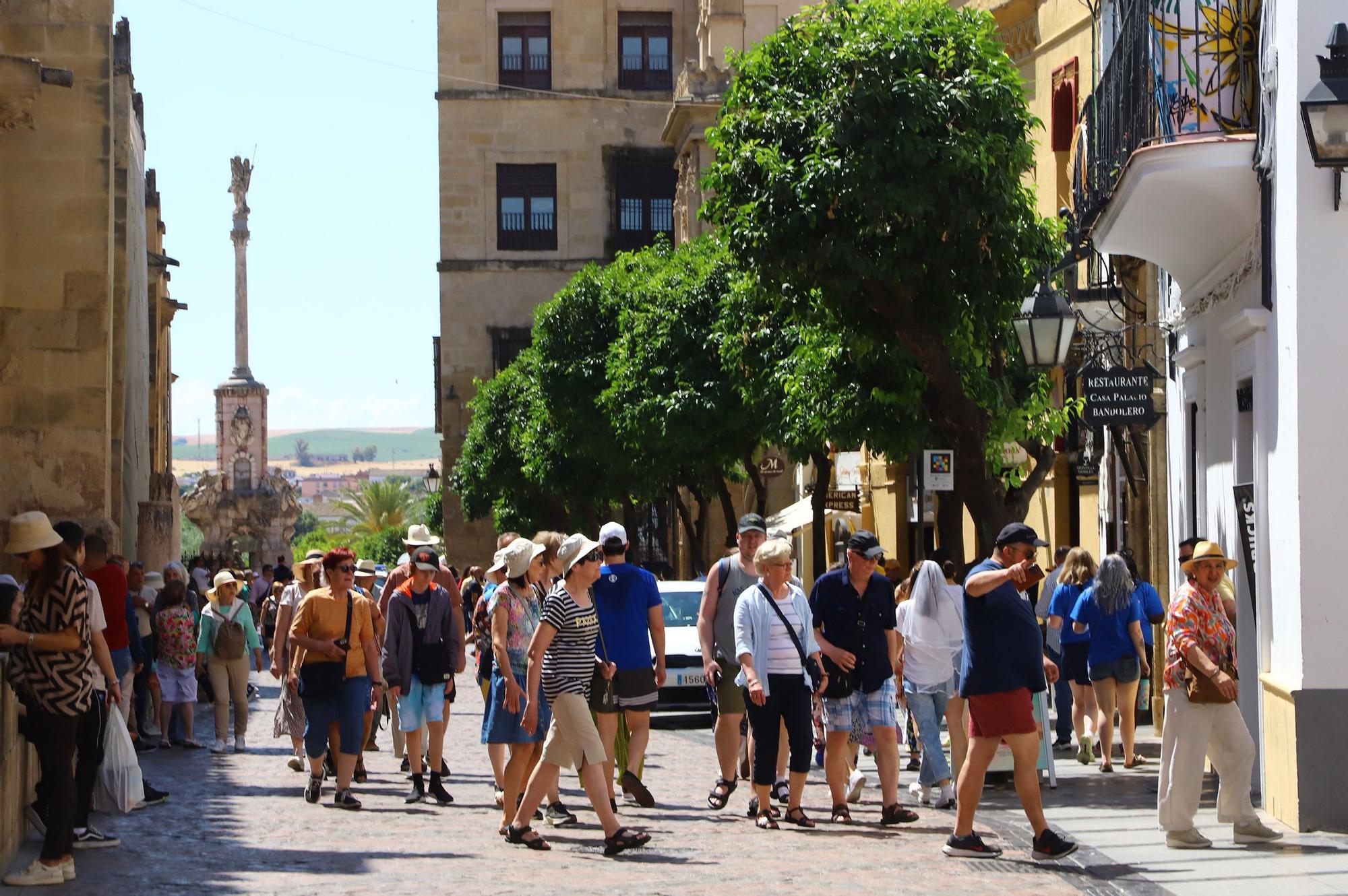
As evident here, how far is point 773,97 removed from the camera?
17125 mm

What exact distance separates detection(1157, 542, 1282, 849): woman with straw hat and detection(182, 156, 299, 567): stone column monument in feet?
249

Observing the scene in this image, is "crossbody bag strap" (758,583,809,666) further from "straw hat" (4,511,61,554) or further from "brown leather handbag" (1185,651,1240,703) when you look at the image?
"straw hat" (4,511,61,554)

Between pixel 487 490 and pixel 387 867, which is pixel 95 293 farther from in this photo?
pixel 487 490

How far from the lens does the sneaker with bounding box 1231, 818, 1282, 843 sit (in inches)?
433

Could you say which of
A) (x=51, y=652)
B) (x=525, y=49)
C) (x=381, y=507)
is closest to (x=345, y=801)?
(x=51, y=652)

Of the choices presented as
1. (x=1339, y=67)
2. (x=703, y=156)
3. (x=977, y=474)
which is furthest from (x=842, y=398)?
(x=703, y=156)

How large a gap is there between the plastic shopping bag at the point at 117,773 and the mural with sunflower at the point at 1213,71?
23.9 feet

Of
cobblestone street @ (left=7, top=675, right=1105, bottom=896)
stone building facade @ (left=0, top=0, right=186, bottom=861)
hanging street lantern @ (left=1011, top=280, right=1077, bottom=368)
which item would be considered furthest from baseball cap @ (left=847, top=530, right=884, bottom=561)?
stone building facade @ (left=0, top=0, right=186, bottom=861)

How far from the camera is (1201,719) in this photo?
442 inches

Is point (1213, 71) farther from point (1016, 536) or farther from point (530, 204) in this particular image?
point (530, 204)

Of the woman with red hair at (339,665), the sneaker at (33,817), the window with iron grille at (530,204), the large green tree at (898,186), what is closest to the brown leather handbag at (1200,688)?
the large green tree at (898,186)

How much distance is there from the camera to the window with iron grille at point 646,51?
61.9m

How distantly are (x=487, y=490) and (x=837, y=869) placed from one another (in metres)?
42.0

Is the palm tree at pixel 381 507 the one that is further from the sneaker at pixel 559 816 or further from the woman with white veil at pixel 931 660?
the sneaker at pixel 559 816
